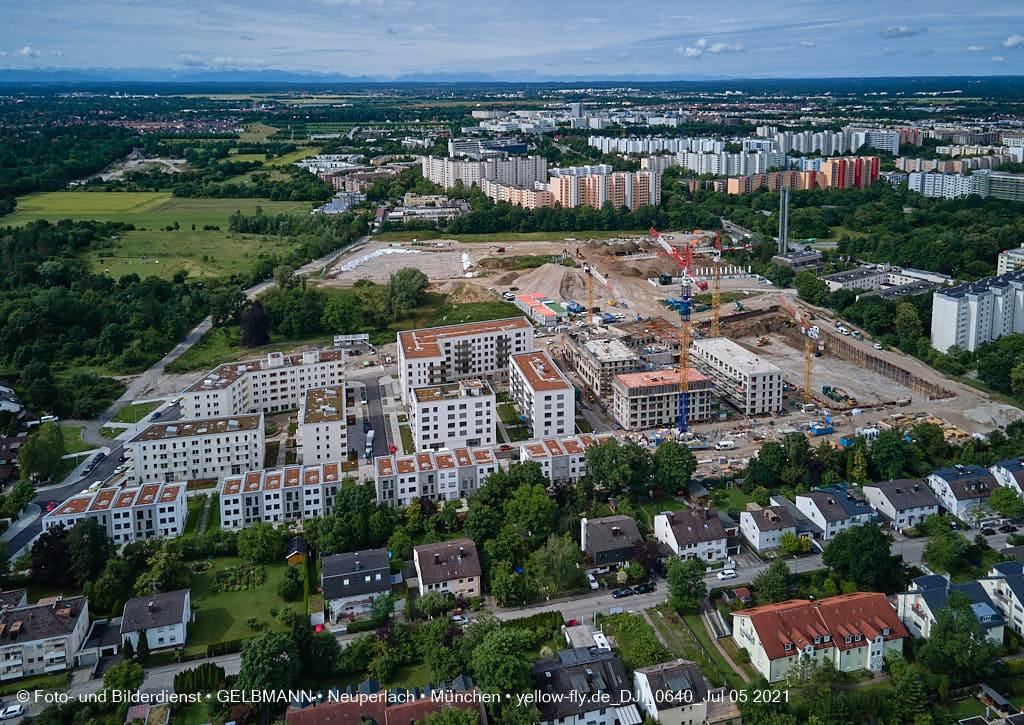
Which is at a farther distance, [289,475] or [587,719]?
[289,475]

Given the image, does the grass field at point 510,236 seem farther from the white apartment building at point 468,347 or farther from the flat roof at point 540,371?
the flat roof at point 540,371

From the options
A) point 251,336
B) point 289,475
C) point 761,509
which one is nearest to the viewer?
point 761,509

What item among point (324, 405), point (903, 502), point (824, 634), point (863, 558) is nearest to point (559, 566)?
point (824, 634)

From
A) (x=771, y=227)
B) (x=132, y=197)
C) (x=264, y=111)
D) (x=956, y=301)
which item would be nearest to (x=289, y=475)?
(x=956, y=301)

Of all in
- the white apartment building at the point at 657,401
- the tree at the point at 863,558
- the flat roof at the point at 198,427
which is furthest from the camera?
the white apartment building at the point at 657,401

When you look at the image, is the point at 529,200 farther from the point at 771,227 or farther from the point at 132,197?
the point at 132,197

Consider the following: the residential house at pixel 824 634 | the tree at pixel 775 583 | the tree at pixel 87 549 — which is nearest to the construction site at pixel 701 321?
the tree at pixel 775 583
